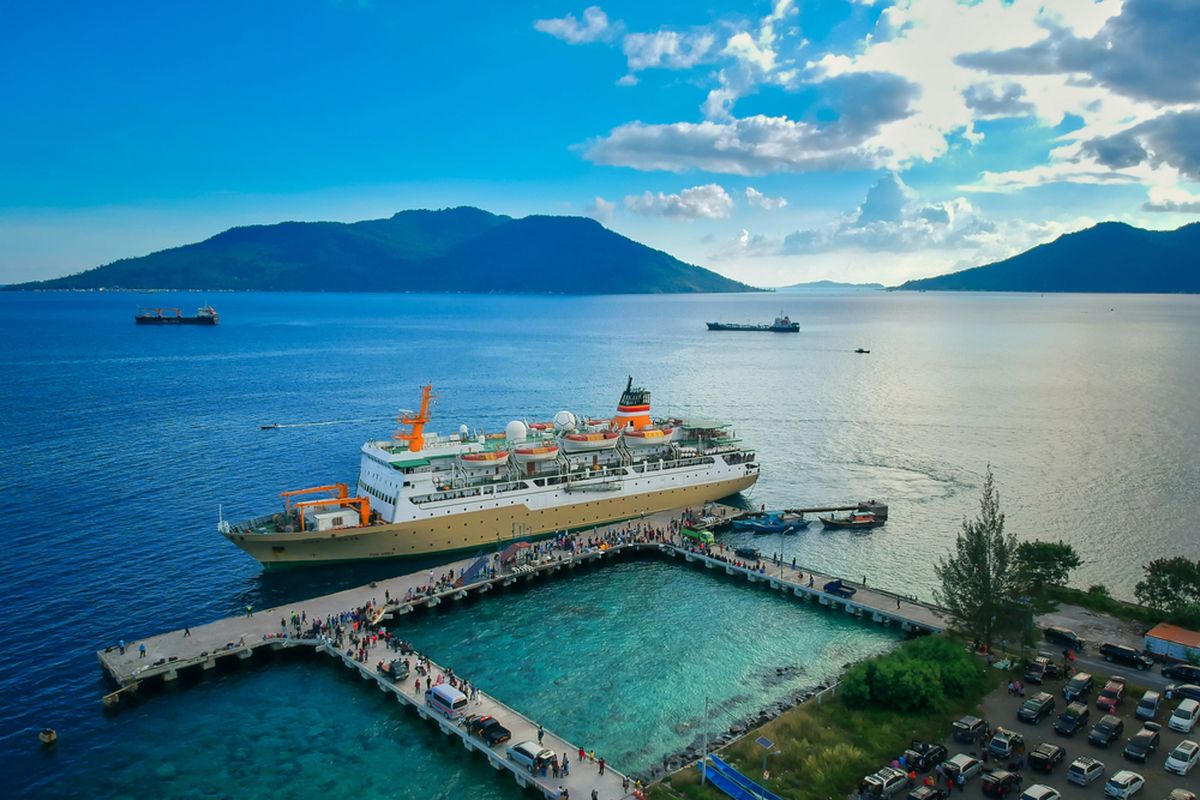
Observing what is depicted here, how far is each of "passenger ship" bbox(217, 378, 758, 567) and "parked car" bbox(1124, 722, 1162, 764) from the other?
35116 mm

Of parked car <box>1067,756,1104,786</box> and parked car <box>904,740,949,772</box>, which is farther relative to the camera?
parked car <box>904,740,949,772</box>

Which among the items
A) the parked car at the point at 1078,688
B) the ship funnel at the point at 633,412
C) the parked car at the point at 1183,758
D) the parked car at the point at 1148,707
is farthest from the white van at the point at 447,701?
the ship funnel at the point at 633,412

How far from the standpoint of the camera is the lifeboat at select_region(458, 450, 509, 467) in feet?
173

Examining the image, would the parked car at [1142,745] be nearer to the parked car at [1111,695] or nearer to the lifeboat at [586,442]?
the parked car at [1111,695]

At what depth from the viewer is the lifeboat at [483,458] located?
5259 cm

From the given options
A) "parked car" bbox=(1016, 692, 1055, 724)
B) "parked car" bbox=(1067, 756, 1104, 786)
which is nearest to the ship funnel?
"parked car" bbox=(1016, 692, 1055, 724)

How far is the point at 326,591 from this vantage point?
149 feet

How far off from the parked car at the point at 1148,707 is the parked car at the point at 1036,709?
2986mm

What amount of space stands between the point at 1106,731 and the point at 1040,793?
5.66 m

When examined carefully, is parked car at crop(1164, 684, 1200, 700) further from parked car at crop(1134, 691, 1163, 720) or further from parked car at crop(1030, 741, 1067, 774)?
parked car at crop(1030, 741, 1067, 774)

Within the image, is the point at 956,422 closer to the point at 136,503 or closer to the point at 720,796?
the point at 720,796

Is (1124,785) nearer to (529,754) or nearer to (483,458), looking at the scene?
(529,754)

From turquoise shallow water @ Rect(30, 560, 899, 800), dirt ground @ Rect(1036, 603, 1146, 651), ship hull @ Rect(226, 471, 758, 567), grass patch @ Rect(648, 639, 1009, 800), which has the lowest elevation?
turquoise shallow water @ Rect(30, 560, 899, 800)

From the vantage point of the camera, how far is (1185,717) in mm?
29078
